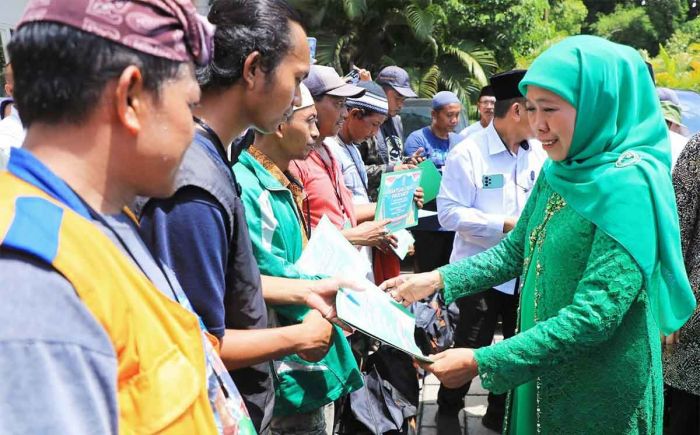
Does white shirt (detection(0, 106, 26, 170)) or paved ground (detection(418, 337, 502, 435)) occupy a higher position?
white shirt (detection(0, 106, 26, 170))

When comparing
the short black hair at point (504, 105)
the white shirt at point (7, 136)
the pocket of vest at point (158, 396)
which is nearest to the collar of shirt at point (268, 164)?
the pocket of vest at point (158, 396)

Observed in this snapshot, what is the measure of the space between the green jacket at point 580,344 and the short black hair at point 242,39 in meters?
1.02

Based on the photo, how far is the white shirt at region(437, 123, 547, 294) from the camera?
12.6 feet

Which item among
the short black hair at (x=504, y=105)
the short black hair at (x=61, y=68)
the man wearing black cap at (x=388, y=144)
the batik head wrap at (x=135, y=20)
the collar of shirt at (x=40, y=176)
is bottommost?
the man wearing black cap at (x=388, y=144)

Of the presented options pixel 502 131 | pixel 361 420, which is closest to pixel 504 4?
pixel 502 131

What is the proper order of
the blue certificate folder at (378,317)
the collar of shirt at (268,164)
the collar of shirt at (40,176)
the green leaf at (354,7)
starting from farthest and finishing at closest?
the green leaf at (354,7) < the collar of shirt at (268,164) < the blue certificate folder at (378,317) < the collar of shirt at (40,176)

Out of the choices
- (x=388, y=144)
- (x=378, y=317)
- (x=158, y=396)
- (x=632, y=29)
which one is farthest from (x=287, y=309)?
(x=632, y=29)

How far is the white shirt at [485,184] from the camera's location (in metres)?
3.83

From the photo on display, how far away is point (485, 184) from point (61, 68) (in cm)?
322

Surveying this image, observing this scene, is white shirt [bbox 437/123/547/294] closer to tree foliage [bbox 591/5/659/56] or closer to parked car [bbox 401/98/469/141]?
parked car [bbox 401/98/469/141]

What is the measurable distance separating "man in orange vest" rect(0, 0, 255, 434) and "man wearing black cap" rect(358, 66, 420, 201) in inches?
137

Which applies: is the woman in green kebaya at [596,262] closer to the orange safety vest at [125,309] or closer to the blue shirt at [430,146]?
the orange safety vest at [125,309]

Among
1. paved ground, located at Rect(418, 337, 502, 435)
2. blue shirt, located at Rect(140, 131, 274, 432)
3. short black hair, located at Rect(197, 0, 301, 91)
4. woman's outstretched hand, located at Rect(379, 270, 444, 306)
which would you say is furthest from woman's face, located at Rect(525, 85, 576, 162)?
paved ground, located at Rect(418, 337, 502, 435)

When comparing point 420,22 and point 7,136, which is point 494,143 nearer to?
point 7,136
